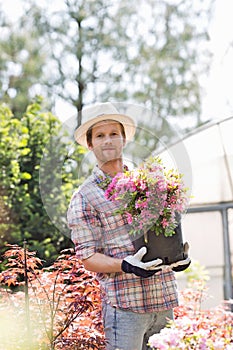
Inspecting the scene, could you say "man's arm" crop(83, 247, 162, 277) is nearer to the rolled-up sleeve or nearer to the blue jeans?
the rolled-up sleeve

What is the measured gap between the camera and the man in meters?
2.77

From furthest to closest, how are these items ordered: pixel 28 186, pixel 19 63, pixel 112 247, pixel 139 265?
1. pixel 19 63
2. pixel 28 186
3. pixel 112 247
4. pixel 139 265

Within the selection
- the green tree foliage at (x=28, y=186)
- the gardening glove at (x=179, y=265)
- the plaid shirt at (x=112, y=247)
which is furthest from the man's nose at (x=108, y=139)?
the green tree foliage at (x=28, y=186)

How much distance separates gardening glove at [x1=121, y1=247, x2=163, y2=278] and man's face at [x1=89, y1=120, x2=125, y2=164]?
419 mm

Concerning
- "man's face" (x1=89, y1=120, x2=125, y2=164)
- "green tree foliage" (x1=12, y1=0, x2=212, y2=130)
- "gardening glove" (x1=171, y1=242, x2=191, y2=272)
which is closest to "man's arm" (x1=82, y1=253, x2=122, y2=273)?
"gardening glove" (x1=171, y1=242, x2=191, y2=272)

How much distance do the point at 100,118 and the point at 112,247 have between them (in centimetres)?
53

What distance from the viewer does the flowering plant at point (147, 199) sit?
2697 mm

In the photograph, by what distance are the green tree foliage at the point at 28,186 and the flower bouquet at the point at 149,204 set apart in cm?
254

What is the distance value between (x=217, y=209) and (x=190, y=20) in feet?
20.1

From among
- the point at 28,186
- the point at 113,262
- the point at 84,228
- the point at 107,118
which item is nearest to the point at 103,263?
the point at 113,262

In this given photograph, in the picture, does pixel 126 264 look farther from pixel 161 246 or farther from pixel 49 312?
pixel 49 312

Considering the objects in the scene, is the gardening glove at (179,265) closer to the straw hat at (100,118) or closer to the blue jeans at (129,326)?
the blue jeans at (129,326)

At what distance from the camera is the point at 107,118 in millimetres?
2916

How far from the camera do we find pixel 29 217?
596cm
